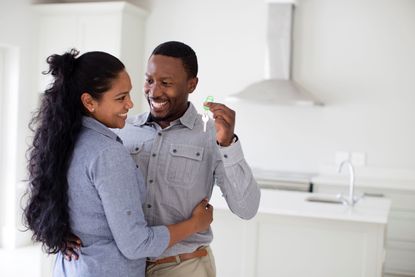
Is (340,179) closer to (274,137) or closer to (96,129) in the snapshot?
(274,137)

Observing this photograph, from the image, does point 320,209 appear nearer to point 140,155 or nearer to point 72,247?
point 140,155

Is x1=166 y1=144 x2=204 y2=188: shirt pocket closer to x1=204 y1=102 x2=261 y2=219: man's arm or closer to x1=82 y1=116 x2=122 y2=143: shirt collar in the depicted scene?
x1=204 y1=102 x2=261 y2=219: man's arm

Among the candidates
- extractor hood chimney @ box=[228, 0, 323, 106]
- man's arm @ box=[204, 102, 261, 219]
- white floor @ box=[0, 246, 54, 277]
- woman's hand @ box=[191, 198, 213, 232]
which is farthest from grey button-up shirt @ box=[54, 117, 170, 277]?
extractor hood chimney @ box=[228, 0, 323, 106]

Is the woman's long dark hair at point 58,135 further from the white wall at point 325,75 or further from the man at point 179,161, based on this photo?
the white wall at point 325,75

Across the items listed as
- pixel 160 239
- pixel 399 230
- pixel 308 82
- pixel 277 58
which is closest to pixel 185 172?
pixel 160 239

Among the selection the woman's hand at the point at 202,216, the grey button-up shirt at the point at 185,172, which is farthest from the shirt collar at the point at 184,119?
the woman's hand at the point at 202,216

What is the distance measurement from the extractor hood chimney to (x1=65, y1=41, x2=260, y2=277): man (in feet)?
11.7

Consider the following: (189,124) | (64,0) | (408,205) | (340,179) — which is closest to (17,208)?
(64,0)

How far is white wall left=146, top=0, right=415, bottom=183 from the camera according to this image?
5395 mm

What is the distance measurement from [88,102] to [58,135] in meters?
0.12

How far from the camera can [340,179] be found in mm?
5258

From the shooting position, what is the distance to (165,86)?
176 cm

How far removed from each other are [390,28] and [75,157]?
458 cm

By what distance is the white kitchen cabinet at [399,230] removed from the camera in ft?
16.2
